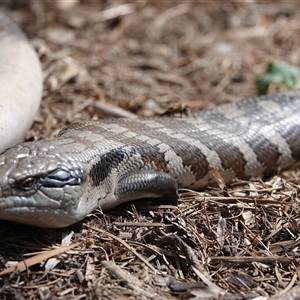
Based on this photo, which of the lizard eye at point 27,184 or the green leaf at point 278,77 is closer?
the lizard eye at point 27,184

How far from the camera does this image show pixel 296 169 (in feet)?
19.7

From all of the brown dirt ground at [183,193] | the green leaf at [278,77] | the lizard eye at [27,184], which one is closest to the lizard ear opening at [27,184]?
the lizard eye at [27,184]

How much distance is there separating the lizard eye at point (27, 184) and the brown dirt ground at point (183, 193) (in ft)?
1.24

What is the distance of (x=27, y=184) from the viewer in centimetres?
412

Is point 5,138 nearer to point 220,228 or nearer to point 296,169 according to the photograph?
point 220,228

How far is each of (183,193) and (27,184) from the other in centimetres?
146

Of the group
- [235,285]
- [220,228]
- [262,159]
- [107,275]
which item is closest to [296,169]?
[262,159]

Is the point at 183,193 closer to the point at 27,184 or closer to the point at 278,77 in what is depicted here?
the point at 27,184

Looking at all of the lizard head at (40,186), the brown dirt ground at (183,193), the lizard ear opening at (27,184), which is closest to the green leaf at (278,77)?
the brown dirt ground at (183,193)

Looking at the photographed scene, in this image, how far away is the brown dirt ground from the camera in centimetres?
406

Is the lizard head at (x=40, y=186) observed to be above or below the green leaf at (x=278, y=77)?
above

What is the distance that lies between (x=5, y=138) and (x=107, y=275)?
1.42m

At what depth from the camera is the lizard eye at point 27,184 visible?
410cm

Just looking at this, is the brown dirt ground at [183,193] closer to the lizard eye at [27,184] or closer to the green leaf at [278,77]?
the lizard eye at [27,184]
